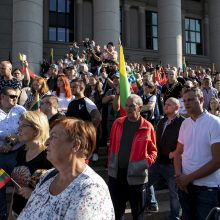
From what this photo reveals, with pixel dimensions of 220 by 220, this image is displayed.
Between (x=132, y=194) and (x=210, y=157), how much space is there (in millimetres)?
1220

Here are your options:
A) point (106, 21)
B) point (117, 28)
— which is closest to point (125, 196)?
point (106, 21)

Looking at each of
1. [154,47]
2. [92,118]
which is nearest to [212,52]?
[154,47]

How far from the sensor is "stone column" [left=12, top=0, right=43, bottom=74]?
59.5 ft

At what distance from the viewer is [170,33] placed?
77.8ft

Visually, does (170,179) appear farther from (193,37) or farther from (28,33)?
(193,37)

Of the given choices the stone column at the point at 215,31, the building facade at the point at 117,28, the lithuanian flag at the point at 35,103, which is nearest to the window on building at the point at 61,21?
the building facade at the point at 117,28

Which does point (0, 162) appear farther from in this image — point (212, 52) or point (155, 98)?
point (212, 52)

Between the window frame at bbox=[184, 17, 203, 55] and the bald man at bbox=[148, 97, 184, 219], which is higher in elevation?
the window frame at bbox=[184, 17, 203, 55]

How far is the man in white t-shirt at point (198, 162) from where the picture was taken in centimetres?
366

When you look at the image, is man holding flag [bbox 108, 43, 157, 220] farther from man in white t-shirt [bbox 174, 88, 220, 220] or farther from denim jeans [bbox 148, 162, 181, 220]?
denim jeans [bbox 148, 162, 181, 220]

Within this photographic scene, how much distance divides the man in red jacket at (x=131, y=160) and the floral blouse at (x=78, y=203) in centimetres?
242

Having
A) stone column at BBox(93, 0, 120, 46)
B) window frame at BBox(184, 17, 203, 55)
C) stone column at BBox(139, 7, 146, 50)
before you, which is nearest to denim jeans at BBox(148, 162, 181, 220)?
stone column at BBox(93, 0, 120, 46)

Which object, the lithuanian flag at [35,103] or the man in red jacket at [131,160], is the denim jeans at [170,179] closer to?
the man in red jacket at [131,160]

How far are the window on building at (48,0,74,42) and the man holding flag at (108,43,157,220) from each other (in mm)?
23660
